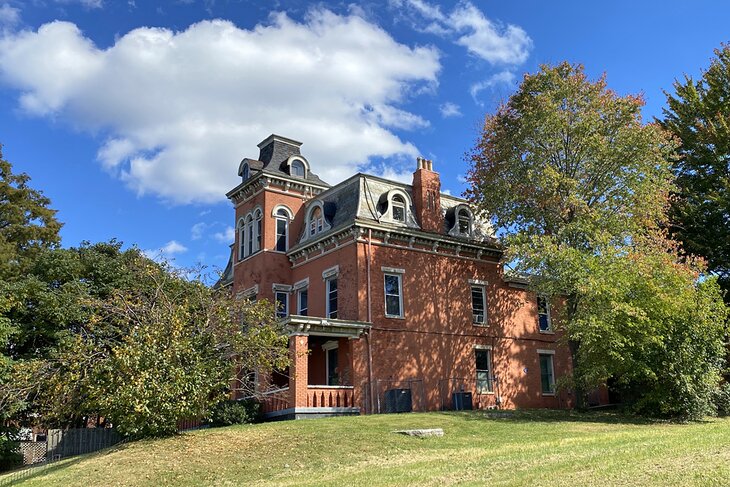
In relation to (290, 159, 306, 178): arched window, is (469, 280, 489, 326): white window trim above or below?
below

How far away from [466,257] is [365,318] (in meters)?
6.50

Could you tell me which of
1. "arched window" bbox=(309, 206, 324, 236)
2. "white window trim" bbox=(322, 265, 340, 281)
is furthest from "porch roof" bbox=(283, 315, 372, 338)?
"arched window" bbox=(309, 206, 324, 236)

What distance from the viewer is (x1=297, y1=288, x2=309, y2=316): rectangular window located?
31781mm

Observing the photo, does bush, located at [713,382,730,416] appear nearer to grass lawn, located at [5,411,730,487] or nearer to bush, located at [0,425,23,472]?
grass lawn, located at [5,411,730,487]

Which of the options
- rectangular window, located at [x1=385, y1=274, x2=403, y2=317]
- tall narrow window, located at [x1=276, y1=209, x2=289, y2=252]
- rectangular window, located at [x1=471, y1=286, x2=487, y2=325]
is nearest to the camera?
rectangular window, located at [x1=385, y1=274, x2=403, y2=317]

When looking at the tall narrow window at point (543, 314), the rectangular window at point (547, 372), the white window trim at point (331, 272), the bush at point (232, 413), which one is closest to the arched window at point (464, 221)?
the tall narrow window at point (543, 314)

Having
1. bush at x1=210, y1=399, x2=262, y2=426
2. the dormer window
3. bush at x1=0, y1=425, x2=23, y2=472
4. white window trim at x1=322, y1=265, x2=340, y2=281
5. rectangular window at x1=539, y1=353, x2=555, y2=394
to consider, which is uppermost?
the dormer window

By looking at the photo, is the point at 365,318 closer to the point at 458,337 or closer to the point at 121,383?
the point at 458,337

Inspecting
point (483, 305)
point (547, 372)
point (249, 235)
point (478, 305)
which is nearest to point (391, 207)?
point (478, 305)

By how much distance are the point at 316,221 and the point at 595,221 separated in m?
12.3

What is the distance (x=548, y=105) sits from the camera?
27.8m

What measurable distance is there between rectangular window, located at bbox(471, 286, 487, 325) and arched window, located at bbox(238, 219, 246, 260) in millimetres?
11264

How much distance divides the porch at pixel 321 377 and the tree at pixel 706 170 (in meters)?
16.1

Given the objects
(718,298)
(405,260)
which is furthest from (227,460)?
(718,298)
